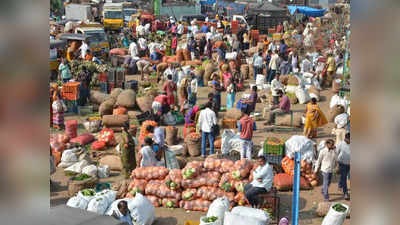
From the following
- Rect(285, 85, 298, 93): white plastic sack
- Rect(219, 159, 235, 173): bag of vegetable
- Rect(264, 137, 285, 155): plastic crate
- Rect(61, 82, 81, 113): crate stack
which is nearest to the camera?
Rect(219, 159, 235, 173): bag of vegetable

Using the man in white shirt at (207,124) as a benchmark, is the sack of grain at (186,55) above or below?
above

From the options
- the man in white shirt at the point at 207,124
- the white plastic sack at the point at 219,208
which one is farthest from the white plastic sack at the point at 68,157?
the white plastic sack at the point at 219,208

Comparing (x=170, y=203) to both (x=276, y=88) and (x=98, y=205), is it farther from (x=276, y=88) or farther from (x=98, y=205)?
(x=276, y=88)

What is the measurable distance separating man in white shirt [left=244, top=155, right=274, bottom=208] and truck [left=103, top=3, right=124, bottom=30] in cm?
2324

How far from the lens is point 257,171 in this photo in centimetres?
793

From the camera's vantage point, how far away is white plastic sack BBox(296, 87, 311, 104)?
49.6 ft

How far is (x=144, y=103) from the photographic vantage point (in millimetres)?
13844

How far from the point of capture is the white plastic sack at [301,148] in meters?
9.49

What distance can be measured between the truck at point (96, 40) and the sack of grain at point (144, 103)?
25.2 feet

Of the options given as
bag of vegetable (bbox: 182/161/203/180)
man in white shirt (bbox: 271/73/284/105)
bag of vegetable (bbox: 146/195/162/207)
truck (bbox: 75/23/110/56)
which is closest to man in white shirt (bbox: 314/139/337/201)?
bag of vegetable (bbox: 182/161/203/180)

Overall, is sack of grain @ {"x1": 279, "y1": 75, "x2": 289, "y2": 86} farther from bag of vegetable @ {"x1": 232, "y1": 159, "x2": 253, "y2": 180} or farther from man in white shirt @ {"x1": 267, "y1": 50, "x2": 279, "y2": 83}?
bag of vegetable @ {"x1": 232, "y1": 159, "x2": 253, "y2": 180}

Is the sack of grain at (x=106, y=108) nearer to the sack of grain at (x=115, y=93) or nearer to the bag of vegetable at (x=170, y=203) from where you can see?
the sack of grain at (x=115, y=93)

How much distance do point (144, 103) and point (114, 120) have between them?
1452mm
